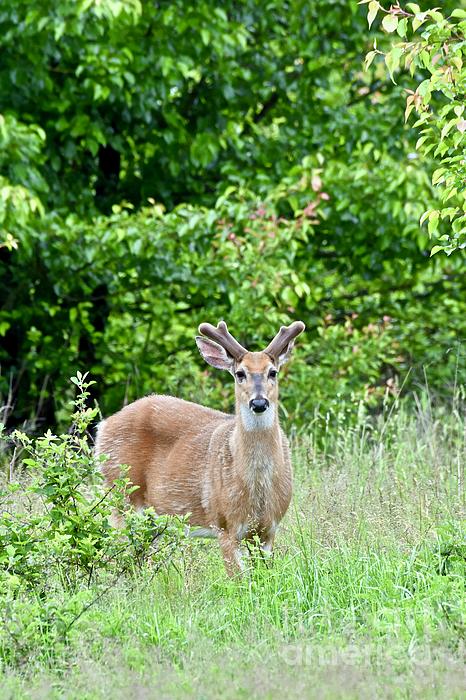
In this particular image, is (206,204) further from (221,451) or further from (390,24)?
(390,24)

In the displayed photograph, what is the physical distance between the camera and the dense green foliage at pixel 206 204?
10102 mm

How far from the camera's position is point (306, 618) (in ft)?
18.0

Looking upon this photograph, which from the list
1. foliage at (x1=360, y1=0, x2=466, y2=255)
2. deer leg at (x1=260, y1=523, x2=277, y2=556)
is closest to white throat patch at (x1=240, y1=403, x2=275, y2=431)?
deer leg at (x1=260, y1=523, x2=277, y2=556)

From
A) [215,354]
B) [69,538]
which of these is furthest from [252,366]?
[69,538]

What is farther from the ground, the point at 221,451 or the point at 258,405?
A: the point at 258,405

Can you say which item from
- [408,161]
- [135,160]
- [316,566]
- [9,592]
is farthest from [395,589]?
[135,160]

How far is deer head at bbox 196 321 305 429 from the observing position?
23.1 ft

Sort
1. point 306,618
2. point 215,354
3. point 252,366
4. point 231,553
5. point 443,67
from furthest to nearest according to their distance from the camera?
point 215,354 → point 252,366 → point 231,553 → point 443,67 → point 306,618

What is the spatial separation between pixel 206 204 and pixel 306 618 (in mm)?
6465

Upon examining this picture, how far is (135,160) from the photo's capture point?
1172 cm

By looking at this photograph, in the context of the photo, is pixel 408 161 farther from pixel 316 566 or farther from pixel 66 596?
pixel 66 596

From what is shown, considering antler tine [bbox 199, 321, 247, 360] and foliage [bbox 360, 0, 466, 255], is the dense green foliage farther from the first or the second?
foliage [bbox 360, 0, 466, 255]

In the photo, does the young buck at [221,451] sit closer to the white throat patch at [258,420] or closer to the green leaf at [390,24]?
the white throat patch at [258,420]

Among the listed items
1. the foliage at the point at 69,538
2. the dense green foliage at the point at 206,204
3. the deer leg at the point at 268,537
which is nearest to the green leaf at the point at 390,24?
the foliage at the point at 69,538
